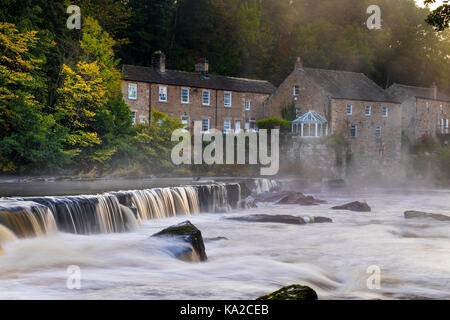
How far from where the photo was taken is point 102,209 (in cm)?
1966

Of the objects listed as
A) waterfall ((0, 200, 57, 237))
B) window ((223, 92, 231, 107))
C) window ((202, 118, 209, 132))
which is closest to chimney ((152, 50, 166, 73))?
window ((202, 118, 209, 132))

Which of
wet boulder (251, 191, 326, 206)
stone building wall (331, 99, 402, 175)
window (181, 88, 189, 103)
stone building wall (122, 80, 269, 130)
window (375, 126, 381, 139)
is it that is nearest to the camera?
wet boulder (251, 191, 326, 206)

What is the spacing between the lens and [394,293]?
40.0ft

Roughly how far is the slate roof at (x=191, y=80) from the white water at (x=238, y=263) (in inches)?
1152

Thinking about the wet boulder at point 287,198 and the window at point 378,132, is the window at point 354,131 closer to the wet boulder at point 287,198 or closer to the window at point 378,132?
the window at point 378,132

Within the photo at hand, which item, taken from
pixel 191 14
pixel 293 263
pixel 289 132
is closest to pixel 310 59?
pixel 191 14

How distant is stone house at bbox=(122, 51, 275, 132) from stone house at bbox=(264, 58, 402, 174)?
2420 millimetres

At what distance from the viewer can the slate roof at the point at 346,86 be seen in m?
55.0

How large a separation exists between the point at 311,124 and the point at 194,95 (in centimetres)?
1087

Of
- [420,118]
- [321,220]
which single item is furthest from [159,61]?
[321,220]

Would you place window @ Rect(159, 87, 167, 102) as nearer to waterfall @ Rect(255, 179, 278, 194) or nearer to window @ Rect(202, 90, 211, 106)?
window @ Rect(202, 90, 211, 106)

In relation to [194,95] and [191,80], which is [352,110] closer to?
[194,95]

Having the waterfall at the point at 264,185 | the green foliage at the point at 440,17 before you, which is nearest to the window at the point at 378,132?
the waterfall at the point at 264,185

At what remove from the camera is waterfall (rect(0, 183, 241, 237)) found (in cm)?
1609
